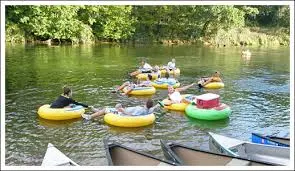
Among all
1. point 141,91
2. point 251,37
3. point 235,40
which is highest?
point 251,37

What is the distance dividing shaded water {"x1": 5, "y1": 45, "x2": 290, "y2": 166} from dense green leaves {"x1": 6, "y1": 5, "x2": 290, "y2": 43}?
741cm

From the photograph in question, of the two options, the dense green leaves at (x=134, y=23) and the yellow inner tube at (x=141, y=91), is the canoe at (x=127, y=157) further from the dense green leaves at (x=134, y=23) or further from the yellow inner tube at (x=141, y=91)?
the dense green leaves at (x=134, y=23)

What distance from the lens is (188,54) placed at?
937 inches

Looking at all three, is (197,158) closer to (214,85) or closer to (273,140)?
(273,140)

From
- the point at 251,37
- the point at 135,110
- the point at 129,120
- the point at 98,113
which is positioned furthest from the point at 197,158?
the point at 251,37

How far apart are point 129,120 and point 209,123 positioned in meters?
1.79

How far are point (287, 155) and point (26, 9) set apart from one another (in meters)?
20.6

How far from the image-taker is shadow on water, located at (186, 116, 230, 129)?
8463mm

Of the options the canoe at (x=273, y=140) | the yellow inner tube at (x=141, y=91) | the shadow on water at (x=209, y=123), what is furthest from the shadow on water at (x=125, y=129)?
the yellow inner tube at (x=141, y=91)

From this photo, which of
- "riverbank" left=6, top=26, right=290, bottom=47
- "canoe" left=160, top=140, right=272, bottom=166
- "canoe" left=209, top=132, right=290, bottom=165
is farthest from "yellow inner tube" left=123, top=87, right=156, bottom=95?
"riverbank" left=6, top=26, right=290, bottom=47

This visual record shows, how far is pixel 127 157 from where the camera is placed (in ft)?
18.0

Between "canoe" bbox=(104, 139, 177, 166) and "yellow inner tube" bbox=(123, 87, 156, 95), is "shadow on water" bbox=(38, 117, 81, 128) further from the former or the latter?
"canoe" bbox=(104, 139, 177, 166)

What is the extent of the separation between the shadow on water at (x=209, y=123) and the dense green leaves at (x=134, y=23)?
60.7 feet

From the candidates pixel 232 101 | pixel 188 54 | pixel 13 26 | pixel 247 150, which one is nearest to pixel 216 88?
pixel 232 101
